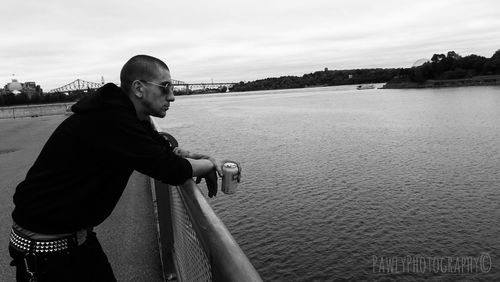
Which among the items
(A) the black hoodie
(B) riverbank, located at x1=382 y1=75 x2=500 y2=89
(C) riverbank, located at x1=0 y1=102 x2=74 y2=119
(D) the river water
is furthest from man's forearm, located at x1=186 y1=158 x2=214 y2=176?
(B) riverbank, located at x1=382 y1=75 x2=500 y2=89

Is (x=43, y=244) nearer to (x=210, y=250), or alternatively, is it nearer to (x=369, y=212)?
(x=210, y=250)

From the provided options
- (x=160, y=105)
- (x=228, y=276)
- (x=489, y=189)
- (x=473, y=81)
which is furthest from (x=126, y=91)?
(x=473, y=81)

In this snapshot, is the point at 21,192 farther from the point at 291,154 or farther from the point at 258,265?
the point at 291,154

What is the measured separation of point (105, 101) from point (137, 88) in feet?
1.06

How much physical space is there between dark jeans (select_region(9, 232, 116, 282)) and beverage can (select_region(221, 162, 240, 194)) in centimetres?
92

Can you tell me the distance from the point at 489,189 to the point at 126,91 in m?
18.4

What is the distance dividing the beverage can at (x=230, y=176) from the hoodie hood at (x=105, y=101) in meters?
0.79

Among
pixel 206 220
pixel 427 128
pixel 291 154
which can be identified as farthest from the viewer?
pixel 427 128

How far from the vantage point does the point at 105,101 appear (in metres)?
2.16

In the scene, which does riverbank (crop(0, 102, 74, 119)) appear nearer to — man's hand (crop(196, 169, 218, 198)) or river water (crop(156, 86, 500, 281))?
river water (crop(156, 86, 500, 281))

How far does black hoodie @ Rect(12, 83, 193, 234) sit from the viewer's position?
6.89 feet

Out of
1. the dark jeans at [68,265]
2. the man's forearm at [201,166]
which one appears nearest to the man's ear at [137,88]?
the man's forearm at [201,166]

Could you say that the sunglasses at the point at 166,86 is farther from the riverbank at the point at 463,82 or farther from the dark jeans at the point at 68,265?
the riverbank at the point at 463,82

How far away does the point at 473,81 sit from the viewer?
15425 centimetres
